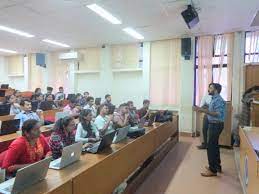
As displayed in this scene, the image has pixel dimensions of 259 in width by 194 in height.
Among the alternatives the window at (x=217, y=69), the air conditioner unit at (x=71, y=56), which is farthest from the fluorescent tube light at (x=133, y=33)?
the air conditioner unit at (x=71, y=56)

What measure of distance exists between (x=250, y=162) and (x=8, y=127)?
3346 mm

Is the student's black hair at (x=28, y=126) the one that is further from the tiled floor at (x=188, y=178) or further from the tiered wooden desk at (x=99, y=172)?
the tiled floor at (x=188, y=178)

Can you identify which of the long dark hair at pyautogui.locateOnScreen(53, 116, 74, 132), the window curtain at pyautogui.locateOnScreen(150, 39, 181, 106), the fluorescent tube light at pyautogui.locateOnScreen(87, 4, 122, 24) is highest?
the fluorescent tube light at pyautogui.locateOnScreen(87, 4, 122, 24)

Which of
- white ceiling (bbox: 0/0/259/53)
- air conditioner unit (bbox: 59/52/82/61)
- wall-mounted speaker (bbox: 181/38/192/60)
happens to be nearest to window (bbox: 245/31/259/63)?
white ceiling (bbox: 0/0/259/53)

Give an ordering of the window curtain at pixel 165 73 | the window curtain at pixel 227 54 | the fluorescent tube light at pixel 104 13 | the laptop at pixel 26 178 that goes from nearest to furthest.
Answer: the laptop at pixel 26 178, the fluorescent tube light at pixel 104 13, the window curtain at pixel 227 54, the window curtain at pixel 165 73

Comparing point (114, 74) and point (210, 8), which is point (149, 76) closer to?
point (114, 74)

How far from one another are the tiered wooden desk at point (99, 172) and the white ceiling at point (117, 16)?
8.67 feet

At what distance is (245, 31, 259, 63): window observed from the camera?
6266mm

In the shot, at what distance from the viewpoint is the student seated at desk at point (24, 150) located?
2029mm

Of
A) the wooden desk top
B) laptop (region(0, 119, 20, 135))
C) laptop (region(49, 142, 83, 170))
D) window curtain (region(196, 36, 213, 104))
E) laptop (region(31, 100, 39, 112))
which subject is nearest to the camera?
laptop (region(49, 142, 83, 170))

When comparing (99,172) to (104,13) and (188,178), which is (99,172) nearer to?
(188,178)

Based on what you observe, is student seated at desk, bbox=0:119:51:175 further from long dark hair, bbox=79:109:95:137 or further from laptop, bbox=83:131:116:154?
long dark hair, bbox=79:109:95:137

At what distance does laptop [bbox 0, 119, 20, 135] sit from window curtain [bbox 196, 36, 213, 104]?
523 centimetres

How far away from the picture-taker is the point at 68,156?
202 cm
